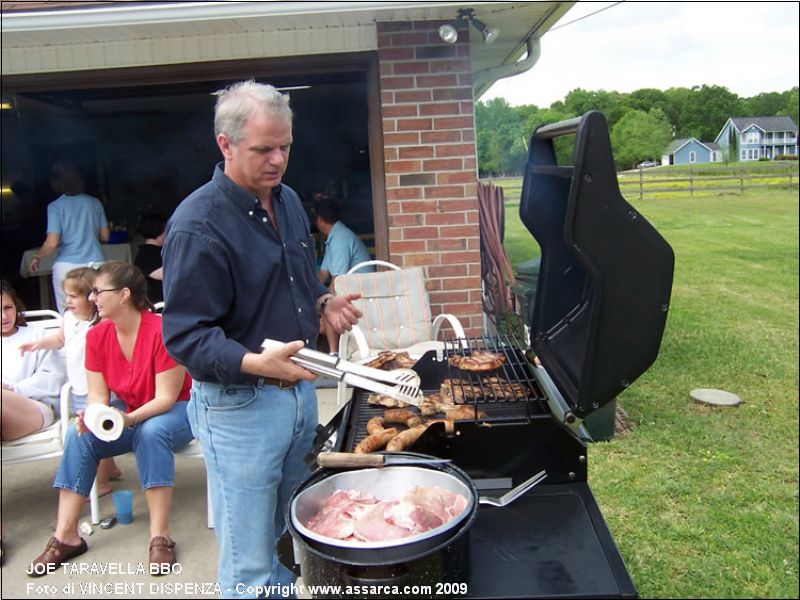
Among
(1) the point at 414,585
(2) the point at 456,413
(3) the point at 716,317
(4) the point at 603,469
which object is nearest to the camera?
(1) the point at 414,585

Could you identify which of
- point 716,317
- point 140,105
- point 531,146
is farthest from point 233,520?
point 140,105

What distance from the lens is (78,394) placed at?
10.9ft

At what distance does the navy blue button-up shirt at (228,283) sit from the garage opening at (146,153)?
615 centimetres

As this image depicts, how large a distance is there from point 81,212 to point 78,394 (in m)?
2.34

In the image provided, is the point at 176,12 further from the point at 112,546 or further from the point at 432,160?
the point at 112,546

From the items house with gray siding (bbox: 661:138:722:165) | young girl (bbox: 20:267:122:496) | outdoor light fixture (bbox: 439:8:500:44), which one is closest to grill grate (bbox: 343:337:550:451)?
house with gray siding (bbox: 661:138:722:165)

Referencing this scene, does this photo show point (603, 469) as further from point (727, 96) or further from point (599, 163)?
point (599, 163)

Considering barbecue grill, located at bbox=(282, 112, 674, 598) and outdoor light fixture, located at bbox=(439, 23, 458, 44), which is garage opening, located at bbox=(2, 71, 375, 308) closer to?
outdoor light fixture, located at bbox=(439, 23, 458, 44)

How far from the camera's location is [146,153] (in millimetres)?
9539

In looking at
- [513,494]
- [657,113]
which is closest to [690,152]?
[657,113]

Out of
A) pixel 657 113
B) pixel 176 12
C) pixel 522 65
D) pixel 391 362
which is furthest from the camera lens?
pixel 522 65

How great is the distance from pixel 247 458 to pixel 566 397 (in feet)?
3.08

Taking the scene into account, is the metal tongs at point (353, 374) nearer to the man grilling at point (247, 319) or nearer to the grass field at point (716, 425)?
the man grilling at point (247, 319)

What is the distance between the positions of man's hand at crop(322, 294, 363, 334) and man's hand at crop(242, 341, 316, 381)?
1.39ft
